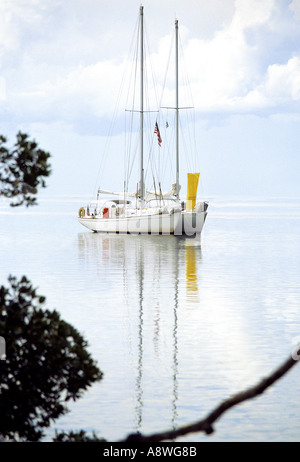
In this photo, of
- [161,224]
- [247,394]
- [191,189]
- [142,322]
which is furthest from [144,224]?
[247,394]

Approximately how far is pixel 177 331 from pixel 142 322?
1707 millimetres

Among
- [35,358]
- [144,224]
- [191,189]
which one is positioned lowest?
[144,224]

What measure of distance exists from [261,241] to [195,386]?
42.1m

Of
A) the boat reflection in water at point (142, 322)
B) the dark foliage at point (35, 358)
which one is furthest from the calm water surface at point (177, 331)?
the dark foliage at point (35, 358)

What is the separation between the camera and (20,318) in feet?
20.6

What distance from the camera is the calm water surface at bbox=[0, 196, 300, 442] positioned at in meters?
11.3

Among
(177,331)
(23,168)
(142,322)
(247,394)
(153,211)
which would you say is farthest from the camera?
(153,211)

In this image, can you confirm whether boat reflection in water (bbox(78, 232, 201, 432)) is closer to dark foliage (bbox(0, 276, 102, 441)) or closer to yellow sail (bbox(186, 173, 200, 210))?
dark foliage (bbox(0, 276, 102, 441))

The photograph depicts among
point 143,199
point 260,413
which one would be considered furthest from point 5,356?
point 143,199

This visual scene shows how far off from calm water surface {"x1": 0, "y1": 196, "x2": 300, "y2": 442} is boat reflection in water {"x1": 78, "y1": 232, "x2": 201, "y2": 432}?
0.08 ft

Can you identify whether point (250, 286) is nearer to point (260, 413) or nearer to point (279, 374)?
point (260, 413)

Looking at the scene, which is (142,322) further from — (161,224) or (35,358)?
(161,224)

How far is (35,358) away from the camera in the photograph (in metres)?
6.39
